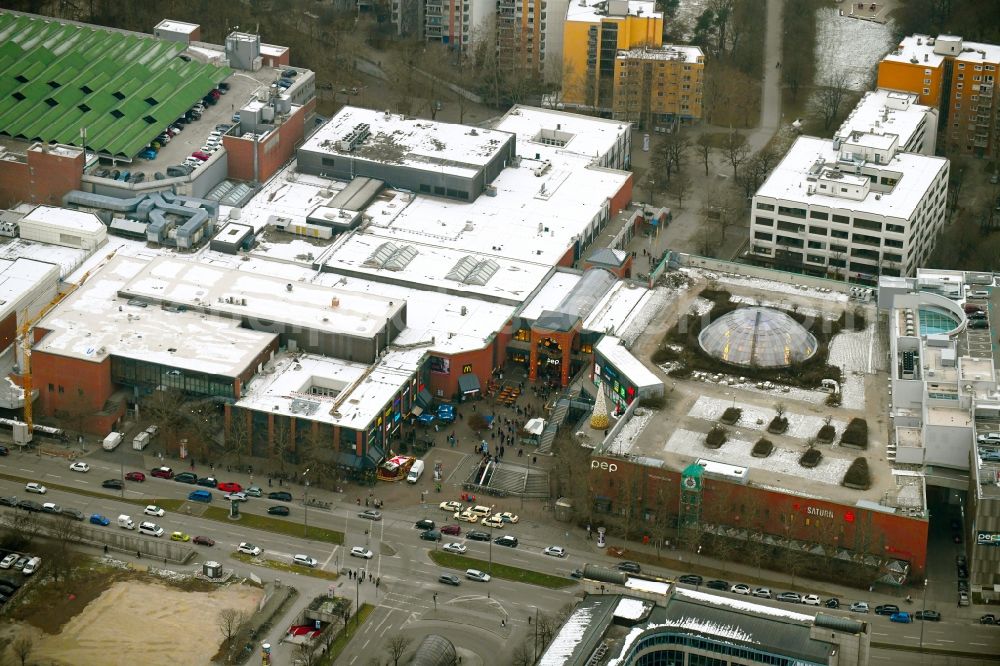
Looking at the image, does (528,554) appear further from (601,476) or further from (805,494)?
(805,494)

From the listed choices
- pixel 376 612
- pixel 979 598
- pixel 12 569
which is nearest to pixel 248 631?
pixel 376 612

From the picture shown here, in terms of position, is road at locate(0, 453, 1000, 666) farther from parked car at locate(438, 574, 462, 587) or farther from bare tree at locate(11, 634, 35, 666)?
bare tree at locate(11, 634, 35, 666)

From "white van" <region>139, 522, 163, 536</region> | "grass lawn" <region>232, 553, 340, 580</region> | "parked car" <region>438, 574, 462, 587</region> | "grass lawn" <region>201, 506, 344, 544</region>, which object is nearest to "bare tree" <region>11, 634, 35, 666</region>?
"white van" <region>139, 522, 163, 536</region>

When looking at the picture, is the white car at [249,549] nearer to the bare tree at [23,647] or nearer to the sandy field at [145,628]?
the sandy field at [145,628]

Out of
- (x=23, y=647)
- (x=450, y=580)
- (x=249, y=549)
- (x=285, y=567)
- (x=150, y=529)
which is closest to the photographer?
(x=23, y=647)

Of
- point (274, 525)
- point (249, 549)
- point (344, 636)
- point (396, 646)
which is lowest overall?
point (344, 636)

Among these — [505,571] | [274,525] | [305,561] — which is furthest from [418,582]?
[274,525]

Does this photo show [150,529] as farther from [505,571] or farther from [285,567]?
[505,571]

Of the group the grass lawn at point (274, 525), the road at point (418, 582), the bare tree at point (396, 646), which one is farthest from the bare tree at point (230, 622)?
the grass lawn at point (274, 525)
